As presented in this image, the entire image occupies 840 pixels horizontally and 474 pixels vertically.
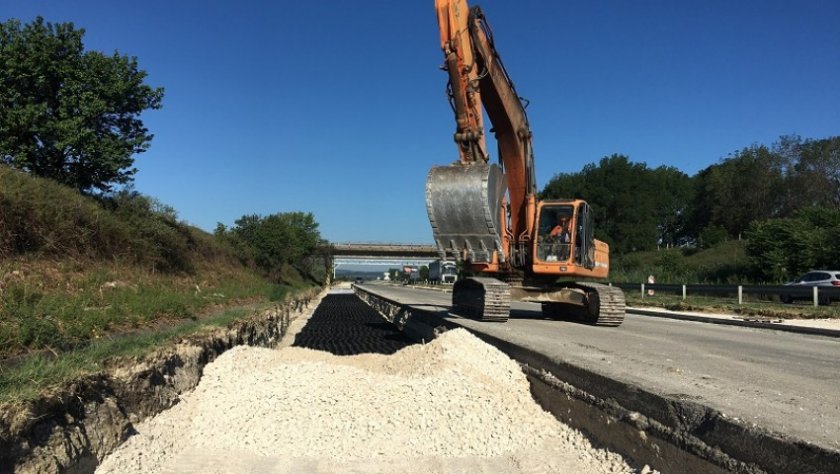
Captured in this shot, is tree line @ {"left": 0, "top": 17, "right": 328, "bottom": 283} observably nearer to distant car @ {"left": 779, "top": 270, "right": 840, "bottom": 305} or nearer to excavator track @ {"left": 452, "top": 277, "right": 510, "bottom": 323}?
excavator track @ {"left": 452, "top": 277, "right": 510, "bottom": 323}

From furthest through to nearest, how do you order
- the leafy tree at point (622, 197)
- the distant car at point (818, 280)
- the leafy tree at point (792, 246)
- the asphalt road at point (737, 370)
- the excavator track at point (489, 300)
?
1. the leafy tree at point (622, 197)
2. the leafy tree at point (792, 246)
3. the distant car at point (818, 280)
4. the excavator track at point (489, 300)
5. the asphalt road at point (737, 370)

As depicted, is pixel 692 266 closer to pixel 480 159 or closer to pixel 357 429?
pixel 480 159

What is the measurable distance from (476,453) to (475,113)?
Result: 8459 millimetres

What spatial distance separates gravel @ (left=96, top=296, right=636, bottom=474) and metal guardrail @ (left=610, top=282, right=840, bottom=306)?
19.8 metres

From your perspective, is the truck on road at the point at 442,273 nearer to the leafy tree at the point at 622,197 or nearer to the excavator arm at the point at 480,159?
the leafy tree at the point at 622,197

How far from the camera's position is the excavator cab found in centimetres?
1357

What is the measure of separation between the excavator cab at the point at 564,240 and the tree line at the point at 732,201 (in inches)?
1048

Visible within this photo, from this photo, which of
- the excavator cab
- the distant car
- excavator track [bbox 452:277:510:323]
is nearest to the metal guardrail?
the distant car

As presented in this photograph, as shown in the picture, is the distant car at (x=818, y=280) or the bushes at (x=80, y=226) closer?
the bushes at (x=80, y=226)

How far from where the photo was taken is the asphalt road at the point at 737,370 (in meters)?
4.08

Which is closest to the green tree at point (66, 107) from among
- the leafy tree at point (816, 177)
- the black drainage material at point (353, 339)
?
the black drainage material at point (353, 339)

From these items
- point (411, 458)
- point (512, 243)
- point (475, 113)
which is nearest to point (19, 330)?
point (411, 458)

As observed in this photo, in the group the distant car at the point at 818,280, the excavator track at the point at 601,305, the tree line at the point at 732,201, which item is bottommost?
the excavator track at the point at 601,305

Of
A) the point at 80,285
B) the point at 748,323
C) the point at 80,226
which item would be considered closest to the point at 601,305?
the point at 748,323
